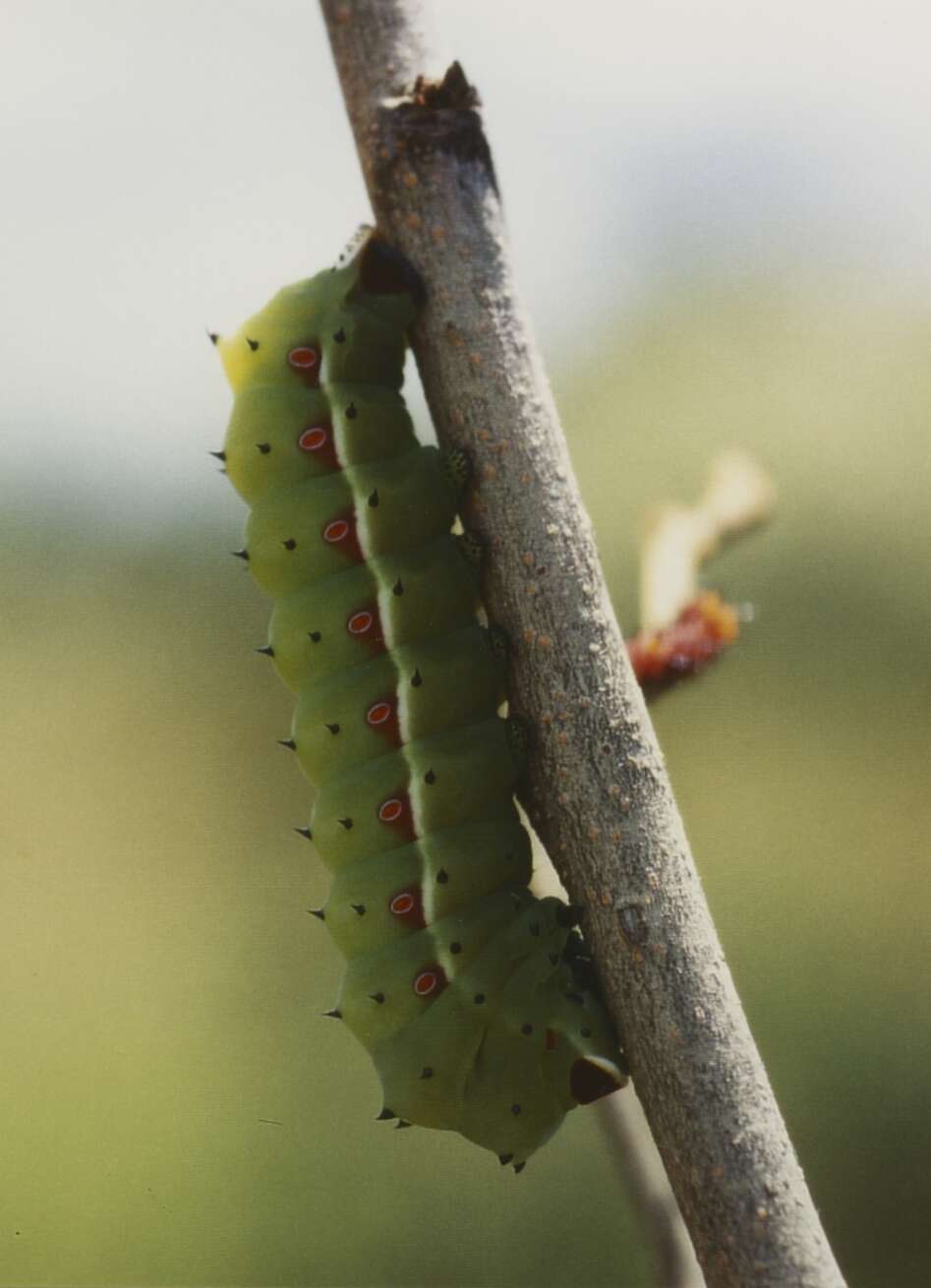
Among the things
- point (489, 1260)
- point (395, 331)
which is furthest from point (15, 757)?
point (395, 331)

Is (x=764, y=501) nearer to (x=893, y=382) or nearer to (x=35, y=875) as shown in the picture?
(x=35, y=875)

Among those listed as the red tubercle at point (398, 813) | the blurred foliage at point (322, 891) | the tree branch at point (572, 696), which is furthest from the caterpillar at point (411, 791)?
the blurred foliage at point (322, 891)

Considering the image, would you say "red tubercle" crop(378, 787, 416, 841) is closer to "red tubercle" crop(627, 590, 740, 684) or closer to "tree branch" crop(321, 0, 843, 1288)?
"tree branch" crop(321, 0, 843, 1288)

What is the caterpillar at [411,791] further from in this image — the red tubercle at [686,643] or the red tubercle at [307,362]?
the red tubercle at [686,643]

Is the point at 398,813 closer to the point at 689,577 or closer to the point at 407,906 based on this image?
the point at 407,906

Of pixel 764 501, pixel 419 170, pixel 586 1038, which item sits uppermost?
pixel 419 170

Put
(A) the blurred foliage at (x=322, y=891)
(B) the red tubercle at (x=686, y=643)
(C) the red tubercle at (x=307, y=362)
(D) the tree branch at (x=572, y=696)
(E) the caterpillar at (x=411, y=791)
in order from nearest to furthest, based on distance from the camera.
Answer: (D) the tree branch at (x=572, y=696) → (B) the red tubercle at (x=686, y=643) → (E) the caterpillar at (x=411, y=791) → (C) the red tubercle at (x=307, y=362) → (A) the blurred foliage at (x=322, y=891)

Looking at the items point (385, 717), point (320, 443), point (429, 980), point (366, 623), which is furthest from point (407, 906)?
point (320, 443)
